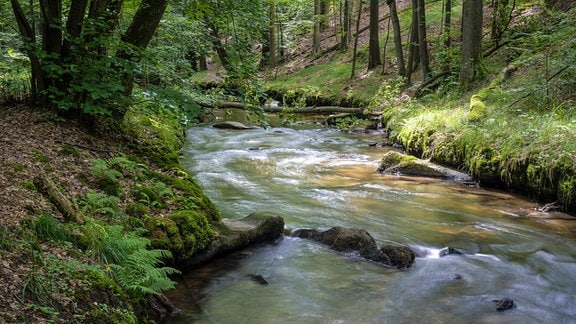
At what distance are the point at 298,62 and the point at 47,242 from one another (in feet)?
102

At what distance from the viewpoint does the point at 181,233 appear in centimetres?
578

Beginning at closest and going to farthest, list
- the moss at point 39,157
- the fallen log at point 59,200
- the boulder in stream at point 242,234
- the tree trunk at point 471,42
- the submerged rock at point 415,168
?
the fallen log at point 59,200
the moss at point 39,157
the boulder in stream at point 242,234
the submerged rock at point 415,168
the tree trunk at point 471,42

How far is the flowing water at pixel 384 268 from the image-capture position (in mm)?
5402

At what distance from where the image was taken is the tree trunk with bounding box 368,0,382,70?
23672mm

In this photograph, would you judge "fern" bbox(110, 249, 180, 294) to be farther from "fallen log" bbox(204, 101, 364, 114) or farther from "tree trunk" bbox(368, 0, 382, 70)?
"tree trunk" bbox(368, 0, 382, 70)

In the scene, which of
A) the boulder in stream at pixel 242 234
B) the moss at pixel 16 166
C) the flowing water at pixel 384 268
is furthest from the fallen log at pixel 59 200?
the boulder in stream at pixel 242 234

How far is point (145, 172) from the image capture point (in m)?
6.96

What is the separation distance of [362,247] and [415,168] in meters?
5.10

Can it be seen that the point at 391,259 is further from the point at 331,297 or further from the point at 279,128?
the point at 279,128

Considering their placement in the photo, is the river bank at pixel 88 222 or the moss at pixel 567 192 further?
the moss at pixel 567 192

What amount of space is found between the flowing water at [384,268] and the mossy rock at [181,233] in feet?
1.12

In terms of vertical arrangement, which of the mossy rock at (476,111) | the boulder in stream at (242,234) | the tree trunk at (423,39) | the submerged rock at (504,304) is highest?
the tree trunk at (423,39)

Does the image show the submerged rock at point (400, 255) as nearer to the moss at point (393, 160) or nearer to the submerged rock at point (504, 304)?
the submerged rock at point (504, 304)

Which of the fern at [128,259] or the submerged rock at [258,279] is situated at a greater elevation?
Result: the fern at [128,259]
